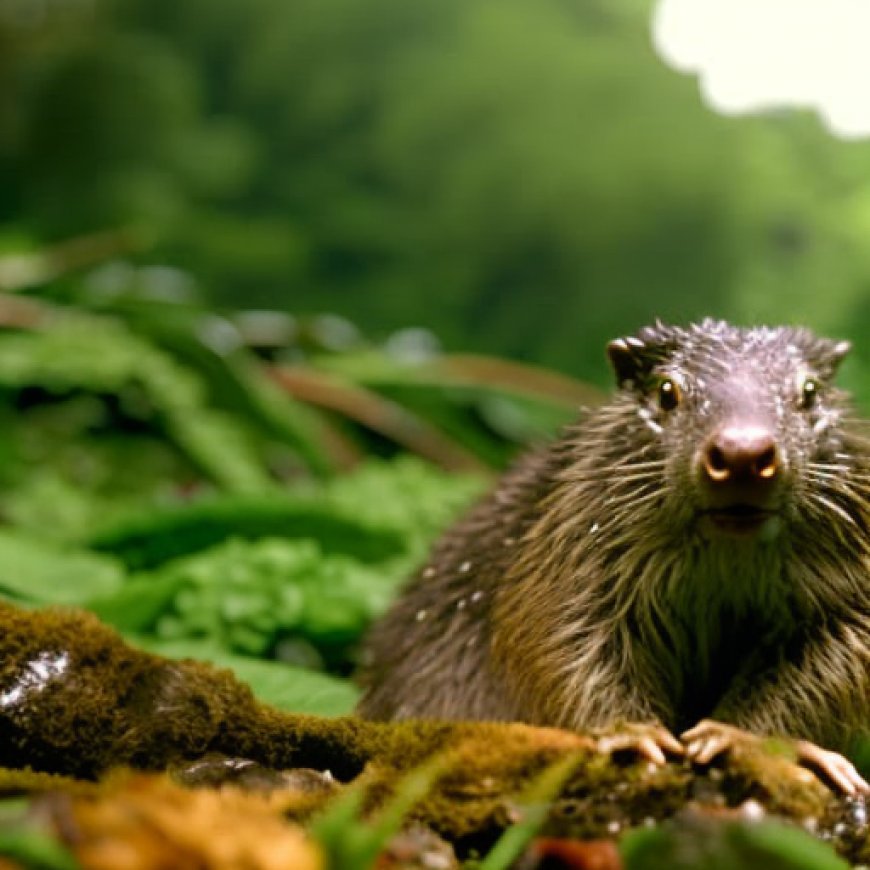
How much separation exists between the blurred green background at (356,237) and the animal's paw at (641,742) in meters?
3.32

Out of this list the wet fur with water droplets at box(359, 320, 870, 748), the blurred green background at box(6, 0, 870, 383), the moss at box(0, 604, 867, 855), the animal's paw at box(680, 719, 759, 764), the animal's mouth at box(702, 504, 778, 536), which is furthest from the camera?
the blurred green background at box(6, 0, 870, 383)

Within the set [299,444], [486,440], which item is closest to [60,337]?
[299,444]

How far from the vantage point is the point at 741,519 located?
2994 mm

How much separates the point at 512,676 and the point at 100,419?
4883 millimetres

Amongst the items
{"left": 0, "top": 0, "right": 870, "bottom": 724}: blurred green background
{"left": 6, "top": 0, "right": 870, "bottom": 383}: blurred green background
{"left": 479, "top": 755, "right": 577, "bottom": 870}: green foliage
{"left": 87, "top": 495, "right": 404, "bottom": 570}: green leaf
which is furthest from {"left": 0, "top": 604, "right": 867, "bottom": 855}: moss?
{"left": 6, "top": 0, "right": 870, "bottom": 383}: blurred green background

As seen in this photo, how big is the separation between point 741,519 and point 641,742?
587mm

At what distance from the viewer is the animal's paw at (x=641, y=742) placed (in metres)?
2.62

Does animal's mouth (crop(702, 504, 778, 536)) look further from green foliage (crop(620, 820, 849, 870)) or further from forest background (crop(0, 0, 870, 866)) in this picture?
forest background (crop(0, 0, 870, 866))

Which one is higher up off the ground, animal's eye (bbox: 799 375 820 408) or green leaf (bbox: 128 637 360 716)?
animal's eye (bbox: 799 375 820 408)

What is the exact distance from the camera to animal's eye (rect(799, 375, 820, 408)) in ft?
10.7

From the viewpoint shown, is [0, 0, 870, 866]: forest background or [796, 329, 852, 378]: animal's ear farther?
[0, 0, 870, 866]: forest background

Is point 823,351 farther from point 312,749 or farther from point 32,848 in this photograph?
point 32,848

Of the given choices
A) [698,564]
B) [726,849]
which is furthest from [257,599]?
[726,849]

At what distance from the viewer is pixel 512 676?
3.55 meters
